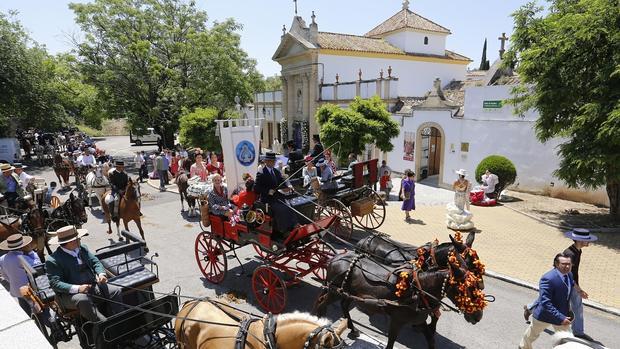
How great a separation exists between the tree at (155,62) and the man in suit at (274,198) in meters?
18.5

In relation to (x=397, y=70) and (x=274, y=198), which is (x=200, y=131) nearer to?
(x=397, y=70)

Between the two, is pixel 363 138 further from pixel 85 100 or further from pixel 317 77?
pixel 85 100

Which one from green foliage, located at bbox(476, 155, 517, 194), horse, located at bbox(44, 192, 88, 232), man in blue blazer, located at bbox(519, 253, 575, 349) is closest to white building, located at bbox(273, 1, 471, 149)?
green foliage, located at bbox(476, 155, 517, 194)

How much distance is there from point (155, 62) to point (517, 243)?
22.8 meters

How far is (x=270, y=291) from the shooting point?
645 centimetres

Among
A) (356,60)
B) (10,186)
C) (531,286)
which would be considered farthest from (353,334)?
(356,60)

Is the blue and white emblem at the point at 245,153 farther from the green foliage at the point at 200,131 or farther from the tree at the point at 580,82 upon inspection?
the green foliage at the point at 200,131

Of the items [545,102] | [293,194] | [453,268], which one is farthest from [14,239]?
[545,102]

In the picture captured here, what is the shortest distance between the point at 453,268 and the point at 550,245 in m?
7.37

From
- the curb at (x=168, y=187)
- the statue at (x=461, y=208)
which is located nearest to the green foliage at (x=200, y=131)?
the curb at (x=168, y=187)

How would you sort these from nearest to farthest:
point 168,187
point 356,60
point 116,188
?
point 116,188 → point 168,187 → point 356,60

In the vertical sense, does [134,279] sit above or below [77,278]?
below

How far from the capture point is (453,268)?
4.56 metres

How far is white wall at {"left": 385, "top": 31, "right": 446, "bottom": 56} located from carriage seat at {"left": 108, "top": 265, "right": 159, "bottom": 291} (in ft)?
83.4
